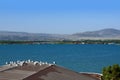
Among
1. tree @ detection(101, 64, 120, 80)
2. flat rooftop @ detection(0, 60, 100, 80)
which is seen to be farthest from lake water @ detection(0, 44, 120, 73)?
tree @ detection(101, 64, 120, 80)

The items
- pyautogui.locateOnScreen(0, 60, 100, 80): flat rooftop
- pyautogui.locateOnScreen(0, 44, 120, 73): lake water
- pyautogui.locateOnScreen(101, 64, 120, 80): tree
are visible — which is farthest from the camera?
pyautogui.locateOnScreen(0, 44, 120, 73): lake water

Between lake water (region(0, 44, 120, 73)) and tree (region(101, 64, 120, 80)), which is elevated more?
tree (region(101, 64, 120, 80))

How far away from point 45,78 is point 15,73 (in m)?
1.86

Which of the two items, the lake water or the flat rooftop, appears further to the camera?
the lake water

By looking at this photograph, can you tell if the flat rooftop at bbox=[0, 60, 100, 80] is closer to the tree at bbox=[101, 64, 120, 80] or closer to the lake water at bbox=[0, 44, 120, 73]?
the tree at bbox=[101, 64, 120, 80]

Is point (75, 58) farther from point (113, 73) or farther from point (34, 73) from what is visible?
point (34, 73)

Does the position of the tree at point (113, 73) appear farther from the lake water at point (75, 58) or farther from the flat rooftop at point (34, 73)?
the lake water at point (75, 58)

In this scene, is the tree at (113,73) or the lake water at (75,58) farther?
the lake water at (75,58)

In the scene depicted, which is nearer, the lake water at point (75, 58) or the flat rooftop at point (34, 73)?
the flat rooftop at point (34, 73)

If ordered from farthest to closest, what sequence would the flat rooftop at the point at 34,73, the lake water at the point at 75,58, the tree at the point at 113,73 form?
the lake water at the point at 75,58
the tree at the point at 113,73
the flat rooftop at the point at 34,73

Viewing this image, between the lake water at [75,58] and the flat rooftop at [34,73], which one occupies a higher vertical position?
the flat rooftop at [34,73]

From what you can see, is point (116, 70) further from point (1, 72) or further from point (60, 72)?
point (1, 72)

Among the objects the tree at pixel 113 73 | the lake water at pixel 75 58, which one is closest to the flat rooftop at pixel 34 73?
the tree at pixel 113 73

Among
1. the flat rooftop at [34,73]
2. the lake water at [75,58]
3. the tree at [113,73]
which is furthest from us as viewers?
the lake water at [75,58]
